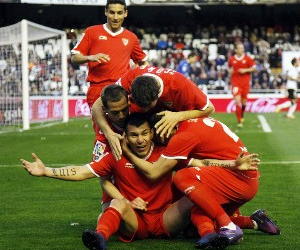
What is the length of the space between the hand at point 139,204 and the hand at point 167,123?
2.17ft

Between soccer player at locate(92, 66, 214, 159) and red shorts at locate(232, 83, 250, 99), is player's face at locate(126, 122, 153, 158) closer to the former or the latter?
soccer player at locate(92, 66, 214, 159)

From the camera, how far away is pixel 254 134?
2267 cm

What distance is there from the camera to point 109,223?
288 inches

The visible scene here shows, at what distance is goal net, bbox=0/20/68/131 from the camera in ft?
84.3

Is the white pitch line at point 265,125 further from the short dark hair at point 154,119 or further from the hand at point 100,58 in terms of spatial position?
the short dark hair at point 154,119

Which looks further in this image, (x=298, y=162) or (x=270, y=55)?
(x=270, y=55)

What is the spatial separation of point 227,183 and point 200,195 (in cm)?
38

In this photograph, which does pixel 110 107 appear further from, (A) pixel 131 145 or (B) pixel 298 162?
(B) pixel 298 162

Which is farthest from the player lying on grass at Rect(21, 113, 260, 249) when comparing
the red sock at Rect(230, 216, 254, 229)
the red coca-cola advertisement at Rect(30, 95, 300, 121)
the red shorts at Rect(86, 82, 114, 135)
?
the red coca-cola advertisement at Rect(30, 95, 300, 121)

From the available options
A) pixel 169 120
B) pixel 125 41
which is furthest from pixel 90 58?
pixel 169 120

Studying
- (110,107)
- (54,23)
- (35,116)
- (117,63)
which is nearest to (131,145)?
(110,107)

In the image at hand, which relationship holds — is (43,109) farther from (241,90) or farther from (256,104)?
(256,104)

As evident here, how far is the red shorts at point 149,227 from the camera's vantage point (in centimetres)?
781

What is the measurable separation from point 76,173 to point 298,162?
27.2 ft
